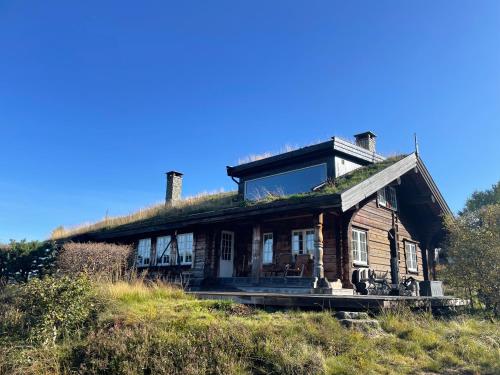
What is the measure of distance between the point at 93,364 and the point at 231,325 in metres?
2.23

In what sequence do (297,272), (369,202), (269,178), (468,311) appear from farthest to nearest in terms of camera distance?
(269,178)
(369,202)
(297,272)
(468,311)

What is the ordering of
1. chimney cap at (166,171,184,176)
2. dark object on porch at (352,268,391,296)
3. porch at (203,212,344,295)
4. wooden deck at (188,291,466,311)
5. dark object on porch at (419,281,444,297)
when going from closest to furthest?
1. wooden deck at (188,291,466,311)
2. dark object on porch at (419,281,444,297)
3. porch at (203,212,344,295)
4. dark object on porch at (352,268,391,296)
5. chimney cap at (166,171,184,176)

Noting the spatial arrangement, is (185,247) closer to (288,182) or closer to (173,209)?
(173,209)

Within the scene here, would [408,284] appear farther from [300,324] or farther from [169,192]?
[169,192]

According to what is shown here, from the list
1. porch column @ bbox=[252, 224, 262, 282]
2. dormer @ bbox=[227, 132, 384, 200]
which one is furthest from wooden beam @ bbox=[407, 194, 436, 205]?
porch column @ bbox=[252, 224, 262, 282]

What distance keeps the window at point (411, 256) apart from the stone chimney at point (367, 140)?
4.60 metres

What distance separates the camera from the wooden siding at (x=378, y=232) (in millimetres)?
15755

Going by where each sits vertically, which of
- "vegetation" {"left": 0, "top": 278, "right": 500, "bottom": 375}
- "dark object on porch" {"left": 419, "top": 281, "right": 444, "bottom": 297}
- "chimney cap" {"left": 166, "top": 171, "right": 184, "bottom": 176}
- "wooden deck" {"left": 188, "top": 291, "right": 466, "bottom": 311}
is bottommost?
"vegetation" {"left": 0, "top": 278, "right": 500, "bottom": 375}

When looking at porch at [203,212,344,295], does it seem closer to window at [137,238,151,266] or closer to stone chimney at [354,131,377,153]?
window at [137,238,151,266]

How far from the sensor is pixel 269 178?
18.0 metres

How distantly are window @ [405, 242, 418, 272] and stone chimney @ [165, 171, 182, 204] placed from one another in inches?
491

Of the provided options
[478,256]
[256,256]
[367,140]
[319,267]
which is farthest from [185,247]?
[478,256]

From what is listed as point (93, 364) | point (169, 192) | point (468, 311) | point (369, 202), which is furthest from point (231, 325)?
point (169, 192)

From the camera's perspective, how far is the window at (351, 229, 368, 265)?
1497 cm
